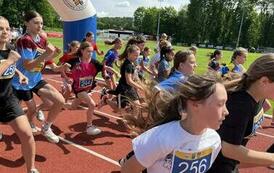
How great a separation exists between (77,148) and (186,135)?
13.0ft

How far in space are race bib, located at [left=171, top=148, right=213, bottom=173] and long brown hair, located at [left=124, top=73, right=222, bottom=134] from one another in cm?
27

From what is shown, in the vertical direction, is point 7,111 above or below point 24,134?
above

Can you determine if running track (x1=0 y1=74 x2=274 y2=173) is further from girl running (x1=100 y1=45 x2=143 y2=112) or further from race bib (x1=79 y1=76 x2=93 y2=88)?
race bib (x1=79 y1=76 x2=93 y2=88)

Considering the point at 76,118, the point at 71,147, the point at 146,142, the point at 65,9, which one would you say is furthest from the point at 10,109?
the point at 65,9

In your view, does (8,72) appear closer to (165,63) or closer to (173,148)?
(173,148)

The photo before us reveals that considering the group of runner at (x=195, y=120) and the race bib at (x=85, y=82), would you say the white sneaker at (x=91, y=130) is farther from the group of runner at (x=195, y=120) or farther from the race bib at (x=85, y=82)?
the group of runner at (x=195, y=120)

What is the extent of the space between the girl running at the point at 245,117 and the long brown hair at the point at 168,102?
0.33m

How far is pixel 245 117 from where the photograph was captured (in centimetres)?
269

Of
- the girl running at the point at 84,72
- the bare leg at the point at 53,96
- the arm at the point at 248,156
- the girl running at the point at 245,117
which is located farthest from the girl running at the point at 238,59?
the arm at the point at 248,156

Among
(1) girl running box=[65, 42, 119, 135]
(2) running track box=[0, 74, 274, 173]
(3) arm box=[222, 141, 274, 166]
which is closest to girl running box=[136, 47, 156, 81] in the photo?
(2) running track box=[0, 74, 274, 173]

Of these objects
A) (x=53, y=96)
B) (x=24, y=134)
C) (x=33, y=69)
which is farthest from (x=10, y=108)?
(x=53, y=96)

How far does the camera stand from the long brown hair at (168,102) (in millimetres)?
2332

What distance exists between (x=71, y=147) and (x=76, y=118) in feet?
5.87

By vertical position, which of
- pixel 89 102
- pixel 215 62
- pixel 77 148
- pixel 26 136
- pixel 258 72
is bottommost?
pixel 77 148
